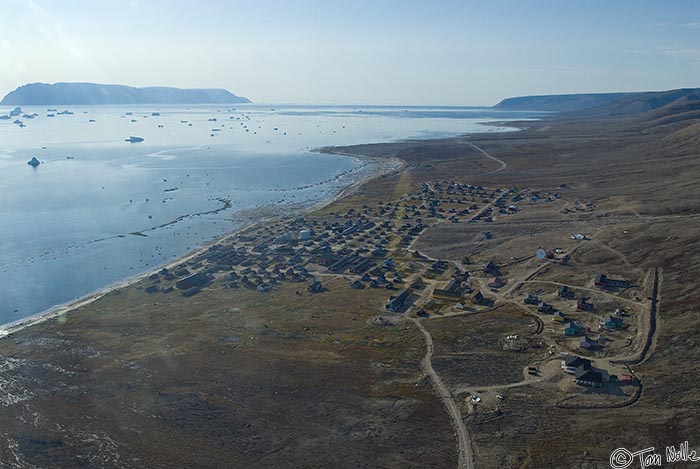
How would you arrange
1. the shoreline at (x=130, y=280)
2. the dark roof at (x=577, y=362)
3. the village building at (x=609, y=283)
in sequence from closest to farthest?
the dark roof at (x=577, y=362), the village building at (x=609, y=283), the shoreline at (x=130, y=280)

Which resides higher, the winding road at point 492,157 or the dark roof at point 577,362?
the winding road at point 492,157

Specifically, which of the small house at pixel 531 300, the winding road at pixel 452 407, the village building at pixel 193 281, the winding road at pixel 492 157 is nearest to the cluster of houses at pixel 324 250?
the village building at pixel 193 281

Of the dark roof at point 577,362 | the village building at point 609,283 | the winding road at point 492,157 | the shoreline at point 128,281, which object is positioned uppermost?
the winding road at point 492,157

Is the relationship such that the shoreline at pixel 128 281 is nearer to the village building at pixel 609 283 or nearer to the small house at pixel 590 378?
the small house at pixel 590 378

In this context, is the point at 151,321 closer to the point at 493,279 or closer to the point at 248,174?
the point at 493,279

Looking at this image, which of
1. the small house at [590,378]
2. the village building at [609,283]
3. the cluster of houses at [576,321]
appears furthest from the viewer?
the village building at [609,283]

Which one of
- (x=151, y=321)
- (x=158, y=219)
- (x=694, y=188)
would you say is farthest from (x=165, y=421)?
(x=694, y=188)

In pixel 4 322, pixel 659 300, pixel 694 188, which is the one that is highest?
pixel 694 188

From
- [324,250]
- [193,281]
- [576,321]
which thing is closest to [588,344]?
[576,321]
